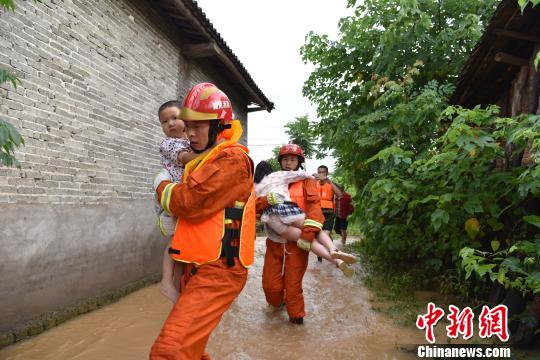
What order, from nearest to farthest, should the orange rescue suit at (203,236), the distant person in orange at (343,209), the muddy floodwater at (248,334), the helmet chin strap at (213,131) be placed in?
the orange rescue suit at (203,236)
the helmet chin strap at (213,131)
the muddy floodwater at (248,334)
the distant person in orange at (343,209)

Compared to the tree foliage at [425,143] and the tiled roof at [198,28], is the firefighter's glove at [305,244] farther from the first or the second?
the tiled roof at [198,28]

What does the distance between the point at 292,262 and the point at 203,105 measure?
8.87ft

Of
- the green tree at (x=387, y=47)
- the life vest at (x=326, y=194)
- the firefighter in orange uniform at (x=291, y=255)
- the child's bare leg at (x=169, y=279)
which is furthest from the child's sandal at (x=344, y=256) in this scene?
the life vest at (x=326, y=194)

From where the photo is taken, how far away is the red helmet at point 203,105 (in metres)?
2.02

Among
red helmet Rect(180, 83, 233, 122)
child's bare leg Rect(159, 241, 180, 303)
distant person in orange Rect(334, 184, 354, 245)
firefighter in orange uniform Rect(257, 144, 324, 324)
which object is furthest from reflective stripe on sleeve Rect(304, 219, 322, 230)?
distant person in orange Rect(334, 184, 354, 245)

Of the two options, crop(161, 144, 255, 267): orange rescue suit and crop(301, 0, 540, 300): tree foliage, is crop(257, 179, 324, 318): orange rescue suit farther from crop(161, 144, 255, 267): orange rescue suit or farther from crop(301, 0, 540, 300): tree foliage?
crop(161, 144, 255, 267): orange rescue suit

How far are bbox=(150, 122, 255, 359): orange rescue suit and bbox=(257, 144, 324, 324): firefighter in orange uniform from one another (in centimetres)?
198

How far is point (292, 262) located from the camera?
428 centimetres

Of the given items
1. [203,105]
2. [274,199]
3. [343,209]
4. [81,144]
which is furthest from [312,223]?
[343,209]

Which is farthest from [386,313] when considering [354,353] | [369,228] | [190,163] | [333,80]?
[333,80]

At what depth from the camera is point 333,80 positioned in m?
7.82

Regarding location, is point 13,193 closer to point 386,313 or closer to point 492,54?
point 386,313

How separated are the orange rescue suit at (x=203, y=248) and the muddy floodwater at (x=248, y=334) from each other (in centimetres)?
167

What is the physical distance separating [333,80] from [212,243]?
258 inches
